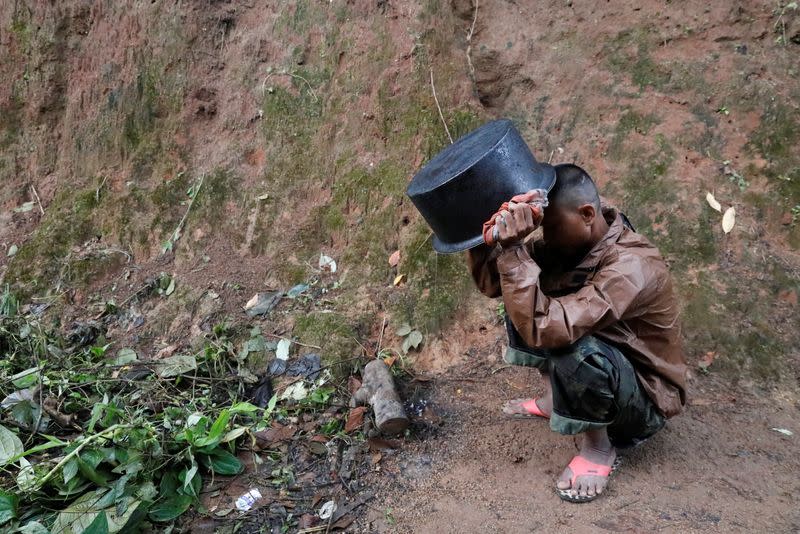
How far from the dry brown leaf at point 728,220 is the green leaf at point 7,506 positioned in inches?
158

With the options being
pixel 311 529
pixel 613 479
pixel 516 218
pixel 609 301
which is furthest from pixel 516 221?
pixel 311 529

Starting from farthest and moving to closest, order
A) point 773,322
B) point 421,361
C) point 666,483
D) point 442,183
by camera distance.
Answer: point 421,361
point 773,322
point 666,483
point 442,183

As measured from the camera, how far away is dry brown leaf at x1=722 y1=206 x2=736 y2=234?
3689 mm

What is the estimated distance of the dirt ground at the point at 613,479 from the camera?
2482mm

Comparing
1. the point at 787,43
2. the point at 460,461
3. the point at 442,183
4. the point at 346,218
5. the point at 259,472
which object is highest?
the point at 442,183

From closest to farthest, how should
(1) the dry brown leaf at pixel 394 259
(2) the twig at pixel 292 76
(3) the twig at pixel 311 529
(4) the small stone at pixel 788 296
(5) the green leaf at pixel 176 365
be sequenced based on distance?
(3) the twig at pixel 311 529 < (4) the small stone at pixel 788 296 < (5) the green leaf at pixel 176 365 < (1) the dry brown leaf at pixel 394 259 < (2) the twig at pixel 292 76

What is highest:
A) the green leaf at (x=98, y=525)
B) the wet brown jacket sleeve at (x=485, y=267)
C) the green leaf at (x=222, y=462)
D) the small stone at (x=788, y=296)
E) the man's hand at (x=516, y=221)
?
the man's hand at (x=516, y=221)

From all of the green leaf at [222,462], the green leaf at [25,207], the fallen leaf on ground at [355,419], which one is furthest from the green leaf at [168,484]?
the green leaf at [25,207]

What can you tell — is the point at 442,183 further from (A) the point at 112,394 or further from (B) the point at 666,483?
(A) the point at 112,394

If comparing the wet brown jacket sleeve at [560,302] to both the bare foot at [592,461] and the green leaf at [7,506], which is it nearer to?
the bare foot at [592,461]

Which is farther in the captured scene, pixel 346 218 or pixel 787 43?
pixel 346 218

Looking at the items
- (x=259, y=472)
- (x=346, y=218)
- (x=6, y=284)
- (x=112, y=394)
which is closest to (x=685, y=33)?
(x=346, y=218)

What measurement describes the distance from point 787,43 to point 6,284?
19.5 ft

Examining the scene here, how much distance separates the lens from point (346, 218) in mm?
4320
